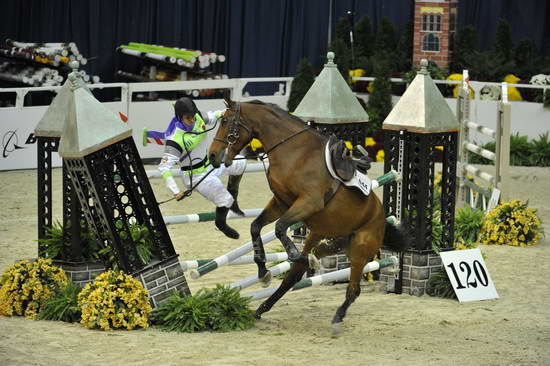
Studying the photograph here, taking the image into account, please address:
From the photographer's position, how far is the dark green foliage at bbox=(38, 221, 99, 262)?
729 cm

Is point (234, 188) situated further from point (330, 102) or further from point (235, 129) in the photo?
point (330, 102)

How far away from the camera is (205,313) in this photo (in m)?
6.77

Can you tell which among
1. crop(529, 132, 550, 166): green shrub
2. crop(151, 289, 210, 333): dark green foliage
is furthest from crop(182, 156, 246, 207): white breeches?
crop(529, 132, 550, 166): green shrub

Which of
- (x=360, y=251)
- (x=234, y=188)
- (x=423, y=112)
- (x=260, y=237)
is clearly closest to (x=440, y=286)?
(x=360, y=251)

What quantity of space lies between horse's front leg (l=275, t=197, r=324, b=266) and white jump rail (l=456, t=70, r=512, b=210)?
14.9ft

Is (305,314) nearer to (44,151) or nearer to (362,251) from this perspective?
(362,251)

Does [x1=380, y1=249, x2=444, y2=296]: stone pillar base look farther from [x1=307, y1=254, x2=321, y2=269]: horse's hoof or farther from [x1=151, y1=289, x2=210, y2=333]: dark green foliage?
[x1=151, y1=289, x2=210, y2=333]: dark green foliage

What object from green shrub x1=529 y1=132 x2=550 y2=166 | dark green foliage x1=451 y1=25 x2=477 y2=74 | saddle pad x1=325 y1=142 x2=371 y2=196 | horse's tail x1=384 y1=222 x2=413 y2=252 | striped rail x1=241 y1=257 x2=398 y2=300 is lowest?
striped rail x1=241 y1=257 x2=398 y2=300

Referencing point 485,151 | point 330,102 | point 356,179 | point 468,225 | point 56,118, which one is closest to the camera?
point 356,179

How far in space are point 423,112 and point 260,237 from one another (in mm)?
1983

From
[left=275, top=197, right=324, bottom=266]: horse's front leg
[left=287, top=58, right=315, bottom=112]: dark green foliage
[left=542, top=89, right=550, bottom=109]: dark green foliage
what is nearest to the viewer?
[left=275, top=197, right=324, bottom=266]: horse's front leg

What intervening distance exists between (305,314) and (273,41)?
10.6 meters

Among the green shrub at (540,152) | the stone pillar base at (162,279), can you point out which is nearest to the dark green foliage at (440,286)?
the stone pillar base at (162,279)

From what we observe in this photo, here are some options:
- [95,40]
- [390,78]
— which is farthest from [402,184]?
[95,40]
